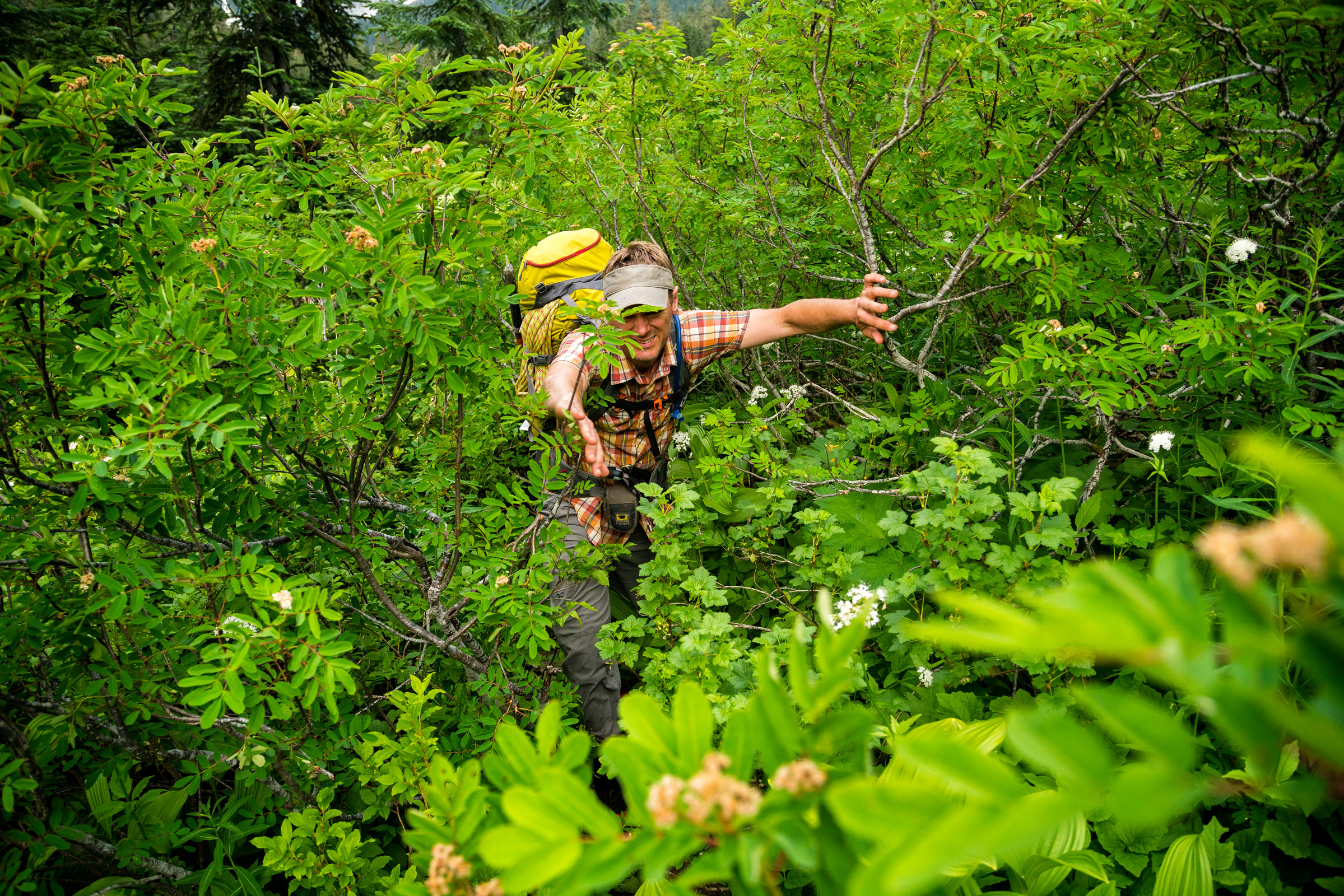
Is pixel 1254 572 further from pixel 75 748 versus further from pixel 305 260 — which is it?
pixel 75 748

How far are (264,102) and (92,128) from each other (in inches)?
15.4

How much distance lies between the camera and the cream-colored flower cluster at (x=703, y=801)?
55 centimetres

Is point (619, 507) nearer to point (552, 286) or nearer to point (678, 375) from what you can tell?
point (678, 375)

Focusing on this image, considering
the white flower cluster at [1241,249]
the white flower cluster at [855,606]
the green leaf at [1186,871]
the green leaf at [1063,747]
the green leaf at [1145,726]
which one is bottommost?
the green leaf at [1186,871]

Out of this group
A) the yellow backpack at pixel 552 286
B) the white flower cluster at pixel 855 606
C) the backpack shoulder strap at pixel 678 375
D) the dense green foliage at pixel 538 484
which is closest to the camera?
the dense green foliage at pixel 538 484

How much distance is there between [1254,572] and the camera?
395mm

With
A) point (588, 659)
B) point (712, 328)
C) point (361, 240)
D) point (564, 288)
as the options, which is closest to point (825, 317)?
point (712, 328)

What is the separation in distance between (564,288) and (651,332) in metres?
0.49

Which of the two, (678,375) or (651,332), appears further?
(678,375)

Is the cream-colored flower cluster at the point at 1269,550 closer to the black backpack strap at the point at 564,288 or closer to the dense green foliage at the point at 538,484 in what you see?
the dense green foliage at the point at 538,484

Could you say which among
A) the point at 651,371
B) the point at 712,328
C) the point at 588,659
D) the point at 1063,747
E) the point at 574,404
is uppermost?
the point at 1063,747

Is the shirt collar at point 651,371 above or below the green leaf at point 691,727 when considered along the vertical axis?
below

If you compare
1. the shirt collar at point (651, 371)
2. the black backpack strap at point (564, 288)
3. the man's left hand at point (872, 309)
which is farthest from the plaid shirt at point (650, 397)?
the man's left hand at point (872, 309)

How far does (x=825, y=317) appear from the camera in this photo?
9.58 feet
